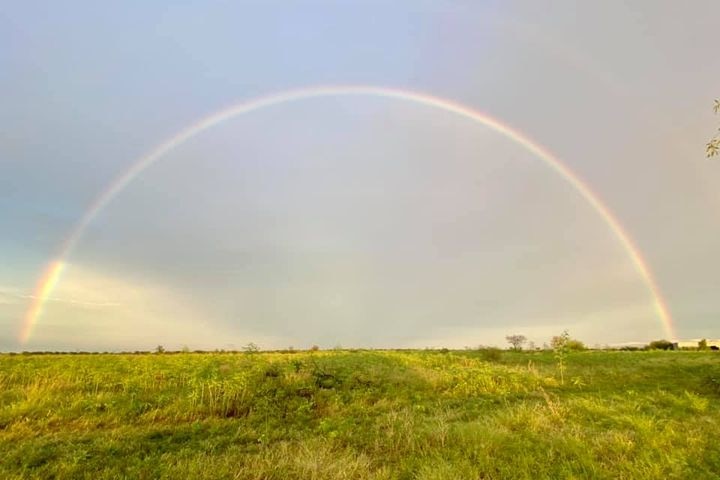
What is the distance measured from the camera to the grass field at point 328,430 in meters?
9.16

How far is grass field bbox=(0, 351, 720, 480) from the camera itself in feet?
30.0

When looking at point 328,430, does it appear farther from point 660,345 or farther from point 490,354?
point 660,345

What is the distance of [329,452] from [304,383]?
1167 cm

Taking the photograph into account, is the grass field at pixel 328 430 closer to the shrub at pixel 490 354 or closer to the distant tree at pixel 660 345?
the shrub at pixel 490 354

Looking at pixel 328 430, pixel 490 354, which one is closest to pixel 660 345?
pixel 490 354

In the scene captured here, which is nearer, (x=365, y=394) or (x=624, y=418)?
(x=624, y=418)

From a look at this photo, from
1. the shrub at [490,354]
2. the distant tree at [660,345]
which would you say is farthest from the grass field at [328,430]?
the distant tree at [660,345]

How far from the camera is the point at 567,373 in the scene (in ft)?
113

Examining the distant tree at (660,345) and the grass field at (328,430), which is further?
the distant tree at (660,345)

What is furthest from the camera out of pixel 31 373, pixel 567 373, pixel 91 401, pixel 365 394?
pixel 567 373

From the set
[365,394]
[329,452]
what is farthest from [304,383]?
[329,452]

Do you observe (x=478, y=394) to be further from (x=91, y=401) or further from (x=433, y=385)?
(x=91, y=401)

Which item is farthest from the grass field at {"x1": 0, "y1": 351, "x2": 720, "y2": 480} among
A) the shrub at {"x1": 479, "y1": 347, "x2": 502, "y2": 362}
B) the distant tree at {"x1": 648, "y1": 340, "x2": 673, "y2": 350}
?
the distant tree at {"x1": 648, "y1": 340, "x2": 673, "y2": 350}

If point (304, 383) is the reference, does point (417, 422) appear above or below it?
below
